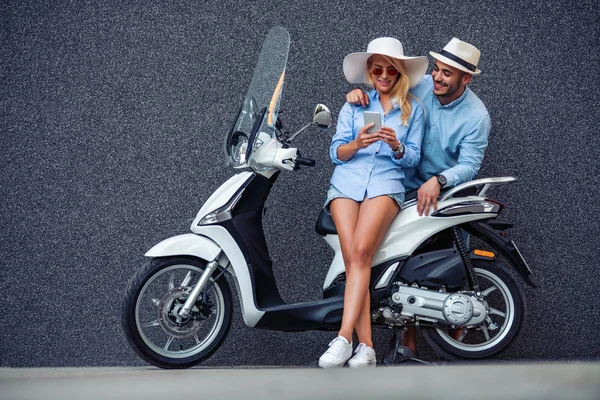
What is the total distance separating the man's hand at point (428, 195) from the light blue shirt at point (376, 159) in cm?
9

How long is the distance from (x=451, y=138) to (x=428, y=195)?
0.26 metres

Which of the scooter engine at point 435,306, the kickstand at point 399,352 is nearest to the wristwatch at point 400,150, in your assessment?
the scooter engine at point 435,306

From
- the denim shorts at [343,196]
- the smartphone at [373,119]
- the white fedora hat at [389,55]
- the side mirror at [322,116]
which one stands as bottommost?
the denim shorts at [343,196]

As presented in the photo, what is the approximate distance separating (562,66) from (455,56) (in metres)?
0.87

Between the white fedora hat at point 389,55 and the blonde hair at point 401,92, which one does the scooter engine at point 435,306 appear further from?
the white fedora hat at point 389,55

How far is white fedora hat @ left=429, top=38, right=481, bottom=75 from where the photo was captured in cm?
232

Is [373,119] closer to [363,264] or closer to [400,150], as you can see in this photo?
[400,150]

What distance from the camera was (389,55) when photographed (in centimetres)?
228

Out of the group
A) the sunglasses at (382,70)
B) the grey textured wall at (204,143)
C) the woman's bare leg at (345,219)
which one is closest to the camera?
the woman's bare leg at (345,219)

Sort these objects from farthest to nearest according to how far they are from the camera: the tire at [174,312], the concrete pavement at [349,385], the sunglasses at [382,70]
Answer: the sunglasses at [382,70] < the tire at [174,312] < the concrete pavement at [349,385]

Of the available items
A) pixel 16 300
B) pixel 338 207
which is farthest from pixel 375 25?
pixel 16 300

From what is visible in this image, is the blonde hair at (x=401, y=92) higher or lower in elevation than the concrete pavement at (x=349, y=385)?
higher

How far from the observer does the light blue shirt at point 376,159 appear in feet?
7.43

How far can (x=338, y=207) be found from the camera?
227 centimetres
